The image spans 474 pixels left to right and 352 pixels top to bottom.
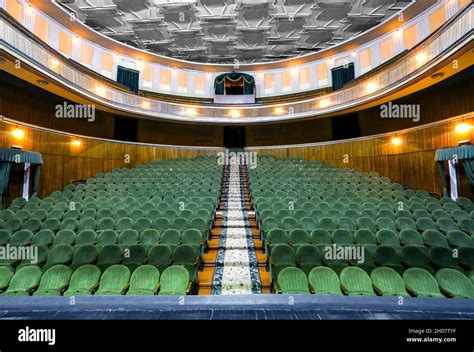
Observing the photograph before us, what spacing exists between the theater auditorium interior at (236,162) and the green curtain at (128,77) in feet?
0.19

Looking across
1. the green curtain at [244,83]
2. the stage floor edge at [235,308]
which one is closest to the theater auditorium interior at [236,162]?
the stage floor edge at [235,308]

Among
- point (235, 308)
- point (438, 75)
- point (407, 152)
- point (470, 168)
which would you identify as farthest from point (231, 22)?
point (235, 308)

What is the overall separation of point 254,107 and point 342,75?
412cm

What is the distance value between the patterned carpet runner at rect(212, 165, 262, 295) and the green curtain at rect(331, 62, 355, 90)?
8.32m

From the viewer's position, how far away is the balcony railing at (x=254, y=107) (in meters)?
5.20

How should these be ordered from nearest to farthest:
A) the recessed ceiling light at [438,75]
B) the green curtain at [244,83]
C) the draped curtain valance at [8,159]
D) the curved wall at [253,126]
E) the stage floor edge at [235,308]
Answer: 1. the stage floor edge at [235,308]
2. the draped curtain valance at [8,159]
3. the recessed ceiling light at [438,75]
4. the curved wall at [253,126]
5. the green curtain at [244,83]

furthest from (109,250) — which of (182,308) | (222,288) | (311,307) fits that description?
(311,307)

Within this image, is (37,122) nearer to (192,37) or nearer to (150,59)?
(150,59)

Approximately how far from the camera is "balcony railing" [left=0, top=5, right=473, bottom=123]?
5.20 metres

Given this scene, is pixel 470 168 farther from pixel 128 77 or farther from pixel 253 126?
pixel 128 77

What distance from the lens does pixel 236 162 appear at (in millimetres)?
11844

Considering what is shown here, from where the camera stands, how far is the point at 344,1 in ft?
31.8

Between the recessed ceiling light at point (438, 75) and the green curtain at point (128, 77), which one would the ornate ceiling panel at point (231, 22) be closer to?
the green curtain at point (128, 77)

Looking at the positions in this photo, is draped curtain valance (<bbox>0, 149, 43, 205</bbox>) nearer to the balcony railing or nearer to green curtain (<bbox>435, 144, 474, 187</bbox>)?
the balcony railing
